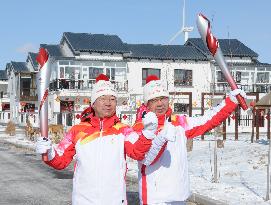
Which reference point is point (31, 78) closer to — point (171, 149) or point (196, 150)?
point (196, 150)

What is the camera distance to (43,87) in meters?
4.08

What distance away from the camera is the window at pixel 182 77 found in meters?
45.2

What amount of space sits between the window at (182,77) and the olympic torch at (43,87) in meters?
41.2

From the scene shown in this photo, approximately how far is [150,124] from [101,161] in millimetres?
783

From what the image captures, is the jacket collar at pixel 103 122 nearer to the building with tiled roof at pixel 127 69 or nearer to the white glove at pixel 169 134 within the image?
the white glove at pixel 169 134

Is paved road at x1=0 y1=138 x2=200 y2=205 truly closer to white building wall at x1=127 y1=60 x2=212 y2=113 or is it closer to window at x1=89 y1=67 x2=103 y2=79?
window at x1=89 y1=67 x2=103 y2=79

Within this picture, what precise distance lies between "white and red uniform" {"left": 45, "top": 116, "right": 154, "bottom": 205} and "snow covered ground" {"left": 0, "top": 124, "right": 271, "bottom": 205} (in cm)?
461

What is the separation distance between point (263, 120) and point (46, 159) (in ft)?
112

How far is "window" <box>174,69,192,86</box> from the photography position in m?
45.2

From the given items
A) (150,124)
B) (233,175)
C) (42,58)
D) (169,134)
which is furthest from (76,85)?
(150,124)

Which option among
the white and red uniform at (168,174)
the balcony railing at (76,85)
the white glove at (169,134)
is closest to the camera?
the white glove at (169,134)

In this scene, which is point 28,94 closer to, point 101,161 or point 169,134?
point 101,161

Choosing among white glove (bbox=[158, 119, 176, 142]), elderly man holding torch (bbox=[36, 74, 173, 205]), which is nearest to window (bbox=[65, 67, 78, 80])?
elderly man holding torch (bbox=[36, 74, 173, 205])

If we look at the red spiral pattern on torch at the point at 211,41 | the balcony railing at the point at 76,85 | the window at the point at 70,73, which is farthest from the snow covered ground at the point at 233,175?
the window at the point at 70,73
